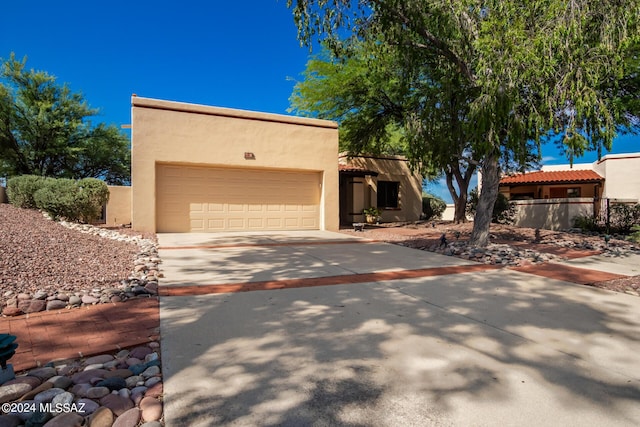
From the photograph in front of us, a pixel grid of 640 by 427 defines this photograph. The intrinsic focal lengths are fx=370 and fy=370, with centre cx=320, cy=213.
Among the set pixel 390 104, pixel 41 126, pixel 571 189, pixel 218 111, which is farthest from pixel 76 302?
pixel 571 189

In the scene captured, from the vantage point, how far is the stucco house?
11.7 meters

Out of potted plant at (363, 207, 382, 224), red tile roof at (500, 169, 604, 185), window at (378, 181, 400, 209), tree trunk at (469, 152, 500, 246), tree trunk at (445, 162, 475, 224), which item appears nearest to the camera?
tree trunk at (469, 152, 500, 246)

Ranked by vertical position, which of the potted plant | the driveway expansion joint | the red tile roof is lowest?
the driveway expansion joint

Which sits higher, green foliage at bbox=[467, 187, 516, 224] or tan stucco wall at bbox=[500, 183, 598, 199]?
tan stucco wall at bbox=[500, 183, 598, 199]

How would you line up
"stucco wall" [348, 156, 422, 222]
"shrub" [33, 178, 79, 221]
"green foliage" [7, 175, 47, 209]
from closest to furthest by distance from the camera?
"shrub" [33, 178, 79, 221], "green foliage" [7, 175, 47, 209], "stucco wall" [348, 156, 422, 222]

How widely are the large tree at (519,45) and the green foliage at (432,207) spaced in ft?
49.1

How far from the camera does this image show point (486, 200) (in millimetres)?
9492

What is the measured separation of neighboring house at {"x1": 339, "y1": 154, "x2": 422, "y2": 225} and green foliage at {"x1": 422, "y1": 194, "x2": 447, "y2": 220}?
10.4 ft

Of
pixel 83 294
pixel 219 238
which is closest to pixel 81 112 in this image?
pixel 219 238

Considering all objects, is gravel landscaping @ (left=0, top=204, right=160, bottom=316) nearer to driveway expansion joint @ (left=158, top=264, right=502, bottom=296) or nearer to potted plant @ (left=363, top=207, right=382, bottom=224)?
driveway expansion joint @ (left=158, top=264, right=502, bottom=296)

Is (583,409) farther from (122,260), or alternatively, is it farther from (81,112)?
(81,112)

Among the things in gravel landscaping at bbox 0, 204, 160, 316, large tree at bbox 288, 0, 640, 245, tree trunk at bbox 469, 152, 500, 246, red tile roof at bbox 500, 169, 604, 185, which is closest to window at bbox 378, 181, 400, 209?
red tile roof at bbox 500, 169, 604, 185

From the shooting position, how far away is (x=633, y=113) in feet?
38.8

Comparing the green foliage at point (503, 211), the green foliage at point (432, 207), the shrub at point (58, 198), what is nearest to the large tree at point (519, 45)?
the shrub at point (58, 198)
